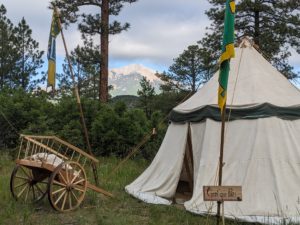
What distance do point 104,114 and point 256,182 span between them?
8.39 meters

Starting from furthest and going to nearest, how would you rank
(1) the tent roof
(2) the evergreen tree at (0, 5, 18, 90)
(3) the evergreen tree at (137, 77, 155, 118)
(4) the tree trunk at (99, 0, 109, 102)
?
(2) the evergreen tree at (0, 5, 18, 90) → (3) the evergreen tree at (137, 77, 155, 118) → (4) the tree trunk at (99, 0, 109, 102) → (1) the tent roof

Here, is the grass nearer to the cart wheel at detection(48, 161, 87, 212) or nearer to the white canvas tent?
the cart wheel at detection(48, 161, 87, 212)

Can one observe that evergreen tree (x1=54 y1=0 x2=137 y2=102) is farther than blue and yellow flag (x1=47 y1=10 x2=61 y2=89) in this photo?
Yes

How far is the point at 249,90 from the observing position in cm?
819

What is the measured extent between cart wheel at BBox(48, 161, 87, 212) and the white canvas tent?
1.28 metres

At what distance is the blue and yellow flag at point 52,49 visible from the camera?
9.07 m

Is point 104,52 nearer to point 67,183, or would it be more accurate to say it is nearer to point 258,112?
point 67,183

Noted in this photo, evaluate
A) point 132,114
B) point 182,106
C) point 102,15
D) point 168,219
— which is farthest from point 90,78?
point 168,219

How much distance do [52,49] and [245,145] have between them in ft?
13.5

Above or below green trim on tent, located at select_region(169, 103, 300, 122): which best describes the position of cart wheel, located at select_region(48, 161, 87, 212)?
below

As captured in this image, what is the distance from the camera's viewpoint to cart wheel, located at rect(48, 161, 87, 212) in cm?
747

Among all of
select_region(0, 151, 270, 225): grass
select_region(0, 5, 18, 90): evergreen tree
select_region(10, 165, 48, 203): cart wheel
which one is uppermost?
select_region(0, 5, 18, 90): evergreen tree

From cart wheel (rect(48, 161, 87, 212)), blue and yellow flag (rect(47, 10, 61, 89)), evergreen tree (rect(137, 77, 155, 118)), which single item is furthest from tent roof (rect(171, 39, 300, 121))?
evergreen tree (rect(137, 77, 155, 118))

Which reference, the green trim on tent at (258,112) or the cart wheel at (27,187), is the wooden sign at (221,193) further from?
the cart wheel at (27,187)
